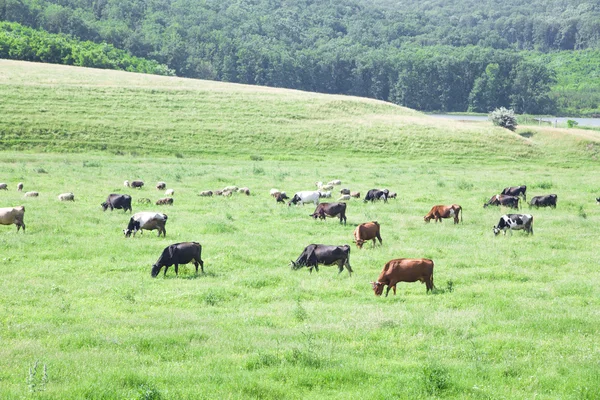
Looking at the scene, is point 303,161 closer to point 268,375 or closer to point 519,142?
point 519,142

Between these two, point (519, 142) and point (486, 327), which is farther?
point (519, 142)

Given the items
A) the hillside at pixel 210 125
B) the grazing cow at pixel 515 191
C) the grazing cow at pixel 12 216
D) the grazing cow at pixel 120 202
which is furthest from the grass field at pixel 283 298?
the hillside at pixel 210 125

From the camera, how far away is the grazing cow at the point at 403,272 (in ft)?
50.9

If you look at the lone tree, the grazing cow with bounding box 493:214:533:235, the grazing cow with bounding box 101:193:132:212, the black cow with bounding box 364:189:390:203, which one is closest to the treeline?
the lone tree

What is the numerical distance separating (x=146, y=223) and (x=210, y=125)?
1729 inches

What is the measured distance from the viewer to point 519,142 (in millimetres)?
64312

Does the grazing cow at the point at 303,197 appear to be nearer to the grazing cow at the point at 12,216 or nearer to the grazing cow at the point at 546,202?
the grazing cow at the point at 546,202

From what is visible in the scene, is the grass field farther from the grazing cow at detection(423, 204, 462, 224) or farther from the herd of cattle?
the grazing cow at detection(423, 204, 462, 224)

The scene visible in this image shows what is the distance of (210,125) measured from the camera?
65.2 metres

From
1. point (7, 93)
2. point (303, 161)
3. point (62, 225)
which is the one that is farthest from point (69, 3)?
point (62, 225)

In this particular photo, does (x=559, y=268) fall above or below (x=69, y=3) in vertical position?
below

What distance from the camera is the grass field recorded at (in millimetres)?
9648

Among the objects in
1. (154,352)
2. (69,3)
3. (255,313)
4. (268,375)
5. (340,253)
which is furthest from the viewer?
(69,3)

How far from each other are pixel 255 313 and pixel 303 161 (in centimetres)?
4154
